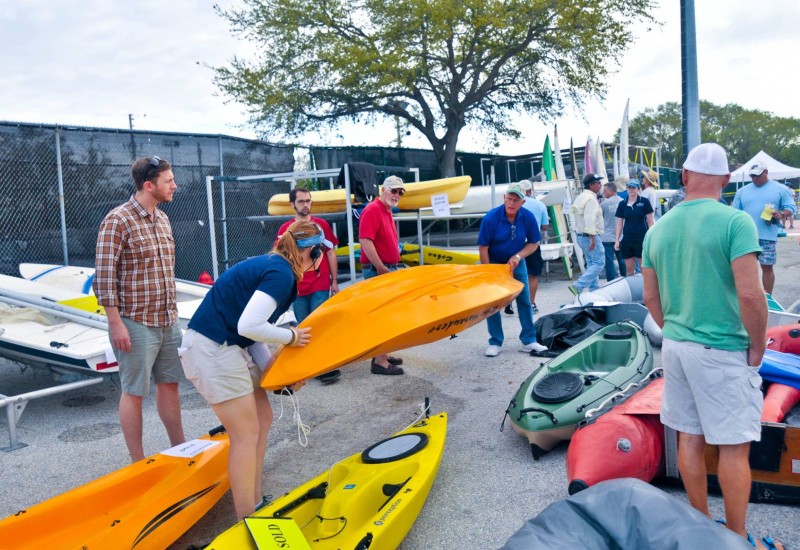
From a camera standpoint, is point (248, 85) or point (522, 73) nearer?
point (248, 85)

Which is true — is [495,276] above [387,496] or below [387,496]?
above

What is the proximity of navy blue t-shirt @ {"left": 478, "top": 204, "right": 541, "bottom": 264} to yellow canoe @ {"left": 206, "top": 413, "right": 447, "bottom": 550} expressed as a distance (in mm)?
2731

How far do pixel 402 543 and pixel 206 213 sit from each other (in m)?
8.92

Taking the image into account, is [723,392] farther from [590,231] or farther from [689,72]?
[689,72]

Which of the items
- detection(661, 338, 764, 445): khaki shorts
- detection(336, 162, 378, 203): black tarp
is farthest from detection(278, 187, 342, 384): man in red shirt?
detection(661, 338, 764, 445): khaki shorts

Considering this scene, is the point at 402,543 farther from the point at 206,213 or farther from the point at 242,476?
the point at 206,213

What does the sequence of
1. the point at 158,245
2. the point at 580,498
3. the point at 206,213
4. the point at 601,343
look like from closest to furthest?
the point at 580,498 < the point at 158,245 < the point at 601,343 < the point at 206,213

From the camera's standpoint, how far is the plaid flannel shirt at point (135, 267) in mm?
3309

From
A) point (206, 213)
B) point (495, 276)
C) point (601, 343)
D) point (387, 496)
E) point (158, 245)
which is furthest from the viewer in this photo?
point (206, 213)

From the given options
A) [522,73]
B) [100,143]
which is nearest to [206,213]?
[100,143]

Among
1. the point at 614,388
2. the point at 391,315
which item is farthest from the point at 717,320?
the point at 391,315

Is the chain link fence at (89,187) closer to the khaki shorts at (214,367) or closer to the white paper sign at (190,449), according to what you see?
the white paper sign at (190,449)

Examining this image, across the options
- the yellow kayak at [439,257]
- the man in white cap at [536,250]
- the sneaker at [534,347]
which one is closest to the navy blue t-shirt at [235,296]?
the sneaker at [534,347]

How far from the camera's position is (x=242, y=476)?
2.84 metres
